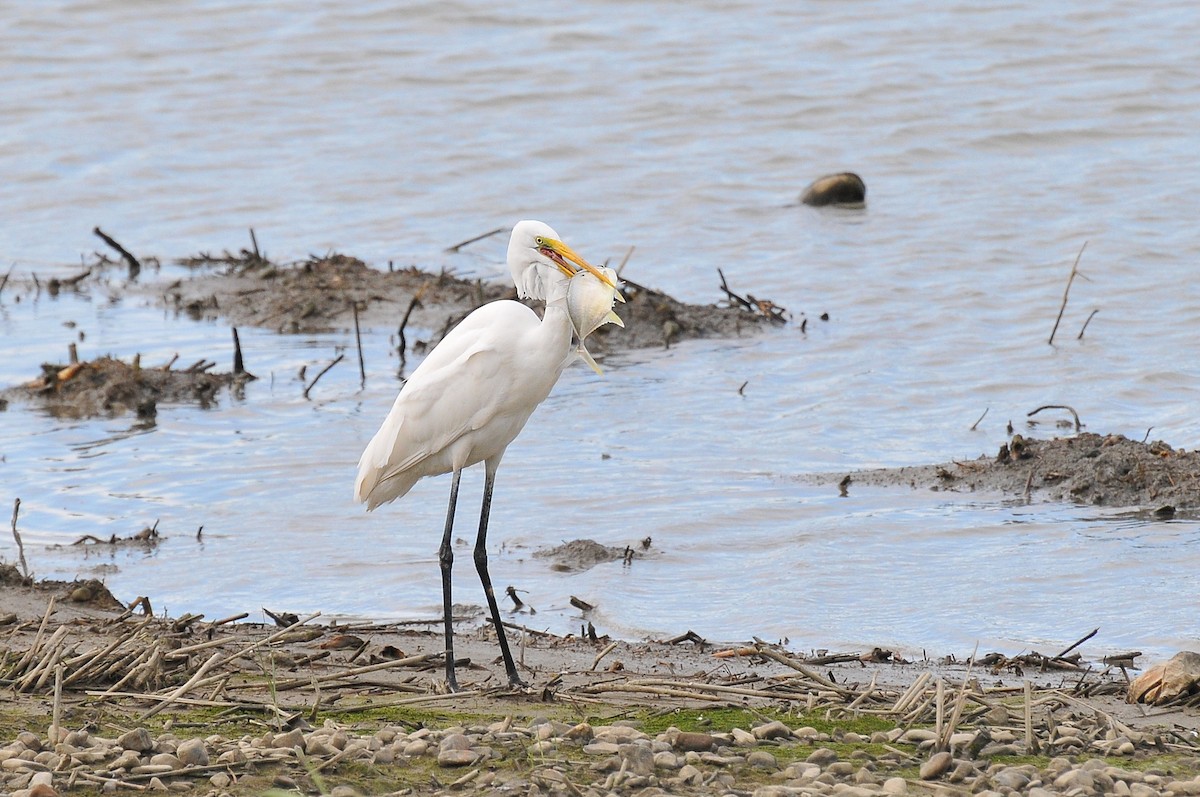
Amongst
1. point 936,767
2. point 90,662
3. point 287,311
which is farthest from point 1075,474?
point 287,311

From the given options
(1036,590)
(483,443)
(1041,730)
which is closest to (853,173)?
(1036,590)

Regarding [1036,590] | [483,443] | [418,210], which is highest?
[418,210]

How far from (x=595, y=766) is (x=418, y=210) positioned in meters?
11.4

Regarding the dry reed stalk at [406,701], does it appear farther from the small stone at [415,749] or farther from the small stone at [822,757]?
the small stone at [822,757]

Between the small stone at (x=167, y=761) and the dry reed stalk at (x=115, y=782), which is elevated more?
the small stone at (x=167, y=761)

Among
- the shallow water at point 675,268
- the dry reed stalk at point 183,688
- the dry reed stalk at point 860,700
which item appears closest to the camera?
the dry reed stalk at point 183,688

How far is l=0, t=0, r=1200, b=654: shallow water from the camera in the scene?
679 cm

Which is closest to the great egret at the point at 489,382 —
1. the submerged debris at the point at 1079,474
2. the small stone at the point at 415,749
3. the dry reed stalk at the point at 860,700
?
the small stone at the point at 415,749

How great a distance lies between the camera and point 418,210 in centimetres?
1483

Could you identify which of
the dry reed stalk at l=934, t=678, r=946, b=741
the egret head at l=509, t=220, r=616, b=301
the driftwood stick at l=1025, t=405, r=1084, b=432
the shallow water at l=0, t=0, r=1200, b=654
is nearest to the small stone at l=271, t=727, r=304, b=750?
the dry reed stalk at l=934, t=678, r=946, b=741

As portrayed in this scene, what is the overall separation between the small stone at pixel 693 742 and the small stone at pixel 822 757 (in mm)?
269

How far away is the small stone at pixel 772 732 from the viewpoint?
421cm

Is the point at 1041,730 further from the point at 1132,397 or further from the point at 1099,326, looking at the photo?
the point at 1099,326

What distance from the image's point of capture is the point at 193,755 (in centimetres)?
384
